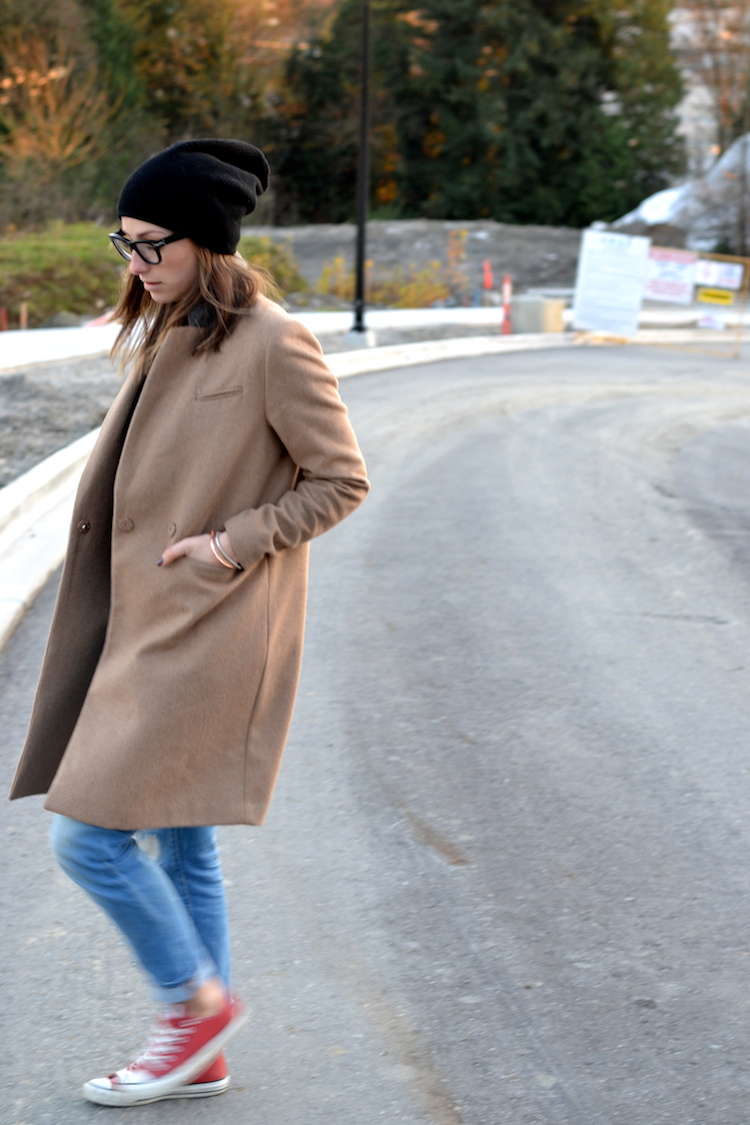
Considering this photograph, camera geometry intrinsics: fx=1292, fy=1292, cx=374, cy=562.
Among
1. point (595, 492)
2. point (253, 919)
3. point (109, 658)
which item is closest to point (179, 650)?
point (109, 658)

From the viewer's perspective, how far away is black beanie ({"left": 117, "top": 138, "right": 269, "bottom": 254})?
7.82 ft

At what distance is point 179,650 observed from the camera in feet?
7.94

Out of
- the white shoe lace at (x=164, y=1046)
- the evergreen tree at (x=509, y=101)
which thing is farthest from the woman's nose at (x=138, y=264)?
the evergreen tree at (x=509, y=101)

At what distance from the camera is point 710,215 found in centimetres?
3578

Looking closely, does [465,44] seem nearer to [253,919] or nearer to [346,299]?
[346,299]

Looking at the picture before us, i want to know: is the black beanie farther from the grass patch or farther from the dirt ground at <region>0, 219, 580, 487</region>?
the grass patch

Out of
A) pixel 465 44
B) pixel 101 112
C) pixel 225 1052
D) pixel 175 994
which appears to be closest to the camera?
pixel 175 994

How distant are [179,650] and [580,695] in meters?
3.19

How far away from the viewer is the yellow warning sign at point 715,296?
24.2m

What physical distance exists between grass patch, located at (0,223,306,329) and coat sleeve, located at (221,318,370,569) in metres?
18.9

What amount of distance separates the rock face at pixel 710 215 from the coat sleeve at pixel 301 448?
34.3 meters

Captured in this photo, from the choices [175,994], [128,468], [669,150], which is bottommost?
[175,994]

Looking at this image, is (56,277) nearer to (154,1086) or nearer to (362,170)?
(362,170)

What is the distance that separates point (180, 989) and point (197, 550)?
36.0 inches
